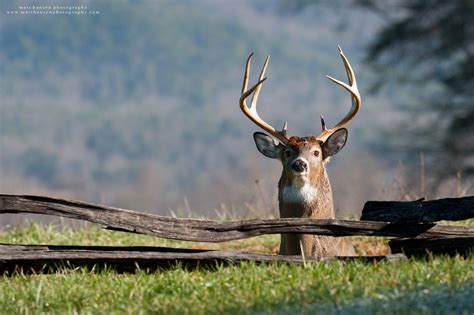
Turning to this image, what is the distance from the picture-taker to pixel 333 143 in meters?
10.2

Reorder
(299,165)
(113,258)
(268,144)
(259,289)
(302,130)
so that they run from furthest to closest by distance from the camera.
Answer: (302,130), (268,144), (299,165), (113,258), (259,289)

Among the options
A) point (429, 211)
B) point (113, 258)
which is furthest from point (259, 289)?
point (429, 211)

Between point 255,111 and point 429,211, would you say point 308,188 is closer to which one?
point 255,111

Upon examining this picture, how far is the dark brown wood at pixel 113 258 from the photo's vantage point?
802 cm

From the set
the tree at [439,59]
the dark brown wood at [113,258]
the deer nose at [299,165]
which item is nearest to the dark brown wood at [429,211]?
the dark brown wood at [113,258]

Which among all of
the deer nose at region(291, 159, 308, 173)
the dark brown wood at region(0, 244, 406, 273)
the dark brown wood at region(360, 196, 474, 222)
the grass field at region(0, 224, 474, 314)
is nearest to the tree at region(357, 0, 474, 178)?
the deer nose at region(291, 159, 308, 173)

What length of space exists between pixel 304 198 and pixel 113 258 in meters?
2.24

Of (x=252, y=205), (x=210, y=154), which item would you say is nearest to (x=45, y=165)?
(x=210, y=154)

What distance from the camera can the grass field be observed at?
6414 millimetres

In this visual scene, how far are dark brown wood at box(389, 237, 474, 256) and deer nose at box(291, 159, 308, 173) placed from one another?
63.8 inches

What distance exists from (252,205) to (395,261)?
5.02m

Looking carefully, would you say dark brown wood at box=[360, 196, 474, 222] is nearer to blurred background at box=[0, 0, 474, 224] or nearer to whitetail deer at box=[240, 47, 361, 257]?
whitetail deer at box=[240, 47, 361, 257]

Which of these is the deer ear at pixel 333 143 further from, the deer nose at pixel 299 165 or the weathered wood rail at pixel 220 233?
the weathered wood rail at pixel 220 233

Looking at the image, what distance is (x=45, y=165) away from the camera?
481 ft
